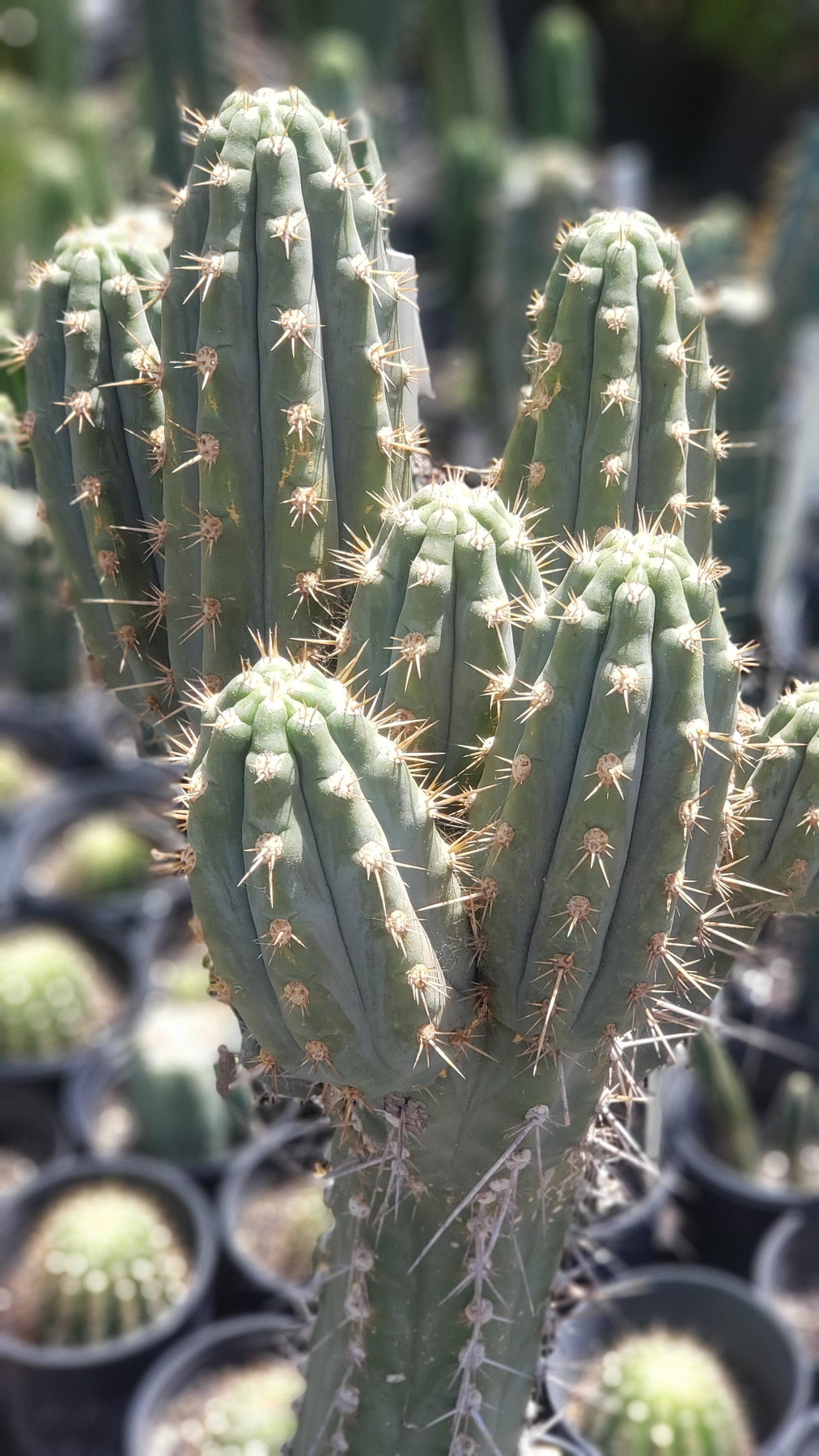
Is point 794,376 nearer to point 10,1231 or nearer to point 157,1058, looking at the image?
point 157,1058

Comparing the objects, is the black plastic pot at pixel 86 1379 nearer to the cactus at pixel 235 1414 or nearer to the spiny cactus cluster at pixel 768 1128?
the cactus at pixel 235 1414

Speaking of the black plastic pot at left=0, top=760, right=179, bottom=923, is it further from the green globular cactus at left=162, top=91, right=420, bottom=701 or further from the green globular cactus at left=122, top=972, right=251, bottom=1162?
the green globular cactus at left=162, top=91, right=420, bottom=701

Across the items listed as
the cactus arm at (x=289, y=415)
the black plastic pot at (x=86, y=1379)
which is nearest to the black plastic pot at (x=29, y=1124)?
the black plastic pot at (x=86, y=1379)

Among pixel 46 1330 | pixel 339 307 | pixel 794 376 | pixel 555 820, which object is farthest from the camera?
pixel 794 376

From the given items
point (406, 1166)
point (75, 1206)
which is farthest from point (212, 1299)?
point (406, 1166)

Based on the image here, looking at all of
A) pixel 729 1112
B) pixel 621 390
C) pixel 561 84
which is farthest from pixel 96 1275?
pixel 561 84

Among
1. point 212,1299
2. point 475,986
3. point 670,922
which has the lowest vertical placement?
point 212,1299
